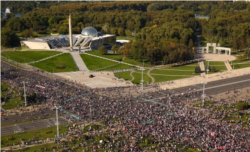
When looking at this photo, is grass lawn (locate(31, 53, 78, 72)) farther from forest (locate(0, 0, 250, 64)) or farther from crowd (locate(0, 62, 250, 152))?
forest (locate(0, 0, 250, 64))

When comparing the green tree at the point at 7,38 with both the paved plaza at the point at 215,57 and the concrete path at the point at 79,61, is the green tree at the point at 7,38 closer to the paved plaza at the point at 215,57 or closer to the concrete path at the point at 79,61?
the concrete path at the point at 79,61

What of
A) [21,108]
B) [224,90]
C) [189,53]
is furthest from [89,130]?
[189,53]

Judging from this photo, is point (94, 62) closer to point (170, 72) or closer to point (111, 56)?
point (111, 56)

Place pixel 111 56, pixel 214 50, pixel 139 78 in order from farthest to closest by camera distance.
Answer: pixel 214 50
pixel 111 56
pixel 139 78

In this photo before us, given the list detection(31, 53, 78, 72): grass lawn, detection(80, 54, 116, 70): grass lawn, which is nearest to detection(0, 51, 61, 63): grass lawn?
detection(31, 53, 78, 72): grass lawn

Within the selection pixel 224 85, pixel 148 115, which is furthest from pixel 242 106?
pixel 148 115

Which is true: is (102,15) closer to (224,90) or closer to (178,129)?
(224,90)

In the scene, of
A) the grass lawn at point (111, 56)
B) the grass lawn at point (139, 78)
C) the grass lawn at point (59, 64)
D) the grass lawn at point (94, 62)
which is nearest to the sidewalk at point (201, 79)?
the grass lawn at point (139, 78)
